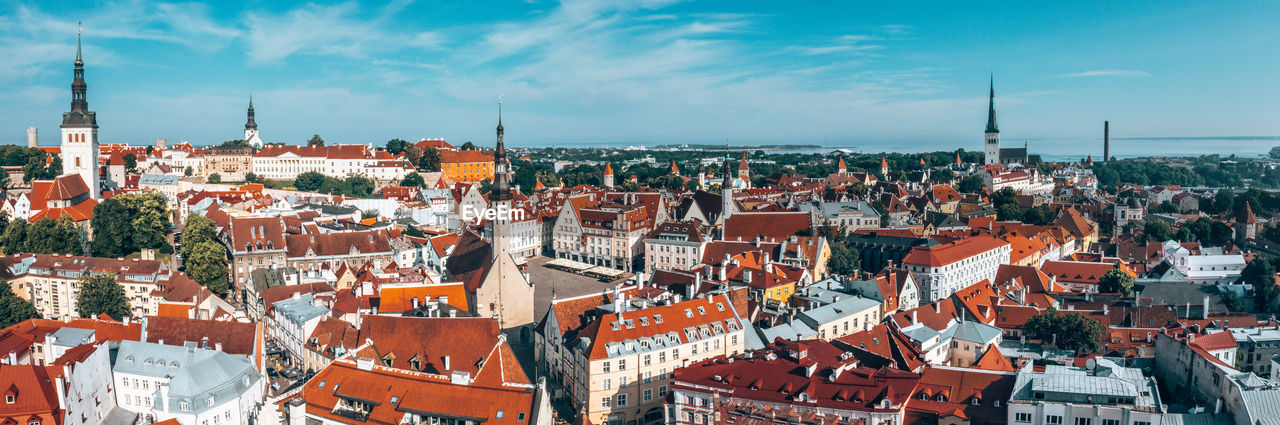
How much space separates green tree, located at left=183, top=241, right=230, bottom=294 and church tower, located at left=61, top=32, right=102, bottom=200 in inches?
874

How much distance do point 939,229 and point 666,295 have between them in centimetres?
3970

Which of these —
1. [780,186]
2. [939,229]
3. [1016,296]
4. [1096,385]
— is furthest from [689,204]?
[1096,385]

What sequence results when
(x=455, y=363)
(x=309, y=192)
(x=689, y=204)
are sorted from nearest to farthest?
(x=455, y=363), (x=689, y=204), (x=309, y=192)

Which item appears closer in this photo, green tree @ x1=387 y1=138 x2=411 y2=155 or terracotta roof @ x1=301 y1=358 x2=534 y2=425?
terracotta roof @ x1=301 y1=358 x2=534 y2=425

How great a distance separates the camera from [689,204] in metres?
77.8

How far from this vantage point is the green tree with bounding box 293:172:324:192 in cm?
10362

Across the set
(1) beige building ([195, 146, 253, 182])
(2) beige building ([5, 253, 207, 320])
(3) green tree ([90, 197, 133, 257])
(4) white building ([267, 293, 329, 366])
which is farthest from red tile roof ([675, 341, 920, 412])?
(1) beige building ([195, 146, 253, 182])

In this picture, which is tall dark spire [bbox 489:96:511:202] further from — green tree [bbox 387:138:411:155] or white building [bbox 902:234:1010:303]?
green tree [bbox 387:138:411:155]

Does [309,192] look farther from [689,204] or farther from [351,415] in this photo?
[351,415]

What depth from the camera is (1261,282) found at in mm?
52625

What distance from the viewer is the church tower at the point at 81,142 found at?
67.3 metres

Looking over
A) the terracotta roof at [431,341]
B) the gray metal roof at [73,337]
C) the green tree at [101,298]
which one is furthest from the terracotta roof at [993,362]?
the green tree at [101,298]

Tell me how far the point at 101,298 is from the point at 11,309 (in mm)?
4151

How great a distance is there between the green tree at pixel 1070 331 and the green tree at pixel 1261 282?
55.0 feet
